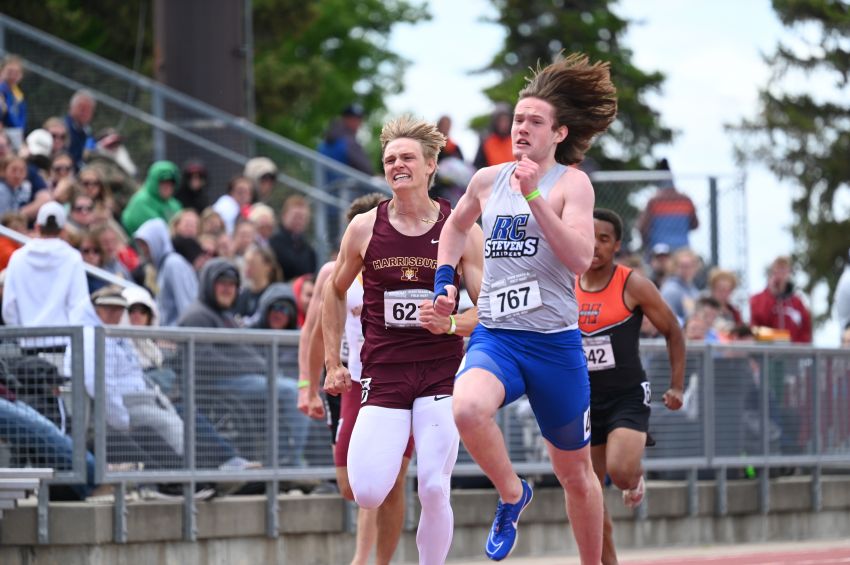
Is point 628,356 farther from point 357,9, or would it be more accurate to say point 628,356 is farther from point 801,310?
point 357,9

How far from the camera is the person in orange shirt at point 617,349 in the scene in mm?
11422

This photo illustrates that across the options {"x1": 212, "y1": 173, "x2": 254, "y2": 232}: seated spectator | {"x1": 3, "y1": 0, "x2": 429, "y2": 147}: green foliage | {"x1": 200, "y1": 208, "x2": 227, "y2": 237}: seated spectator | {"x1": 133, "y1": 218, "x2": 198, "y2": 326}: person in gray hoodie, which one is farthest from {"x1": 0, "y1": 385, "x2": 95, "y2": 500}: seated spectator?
{"x1": 3, "y1": 0, "x2": 429, "y2": 147}: green foliage

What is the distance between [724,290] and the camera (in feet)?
61.8

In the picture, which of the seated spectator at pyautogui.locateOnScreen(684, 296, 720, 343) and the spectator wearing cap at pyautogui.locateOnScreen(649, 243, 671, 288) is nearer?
the seated spectator at pyautogui.locateOnScreen(684, 296, 720, 343)

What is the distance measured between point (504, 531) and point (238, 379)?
4.77 metres

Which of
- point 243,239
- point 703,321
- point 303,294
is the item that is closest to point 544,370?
point 303,294

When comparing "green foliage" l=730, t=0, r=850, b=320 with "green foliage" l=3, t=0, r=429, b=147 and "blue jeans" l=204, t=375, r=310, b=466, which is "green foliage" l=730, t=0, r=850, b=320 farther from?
"blue jeans" l=204, t=375, r=310, b=466

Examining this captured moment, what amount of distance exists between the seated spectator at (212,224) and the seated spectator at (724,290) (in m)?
4.88

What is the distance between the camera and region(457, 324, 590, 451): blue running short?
29.2ft

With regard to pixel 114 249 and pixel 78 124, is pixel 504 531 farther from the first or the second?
pixel 78 124

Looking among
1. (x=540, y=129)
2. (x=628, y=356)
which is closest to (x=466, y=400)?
(x=540, y=129)

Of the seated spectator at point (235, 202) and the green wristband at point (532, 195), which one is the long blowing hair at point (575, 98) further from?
the seated spectator at point (235, 202)

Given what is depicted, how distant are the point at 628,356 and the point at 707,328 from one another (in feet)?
22.0

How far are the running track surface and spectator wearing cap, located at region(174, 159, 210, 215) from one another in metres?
5.23
